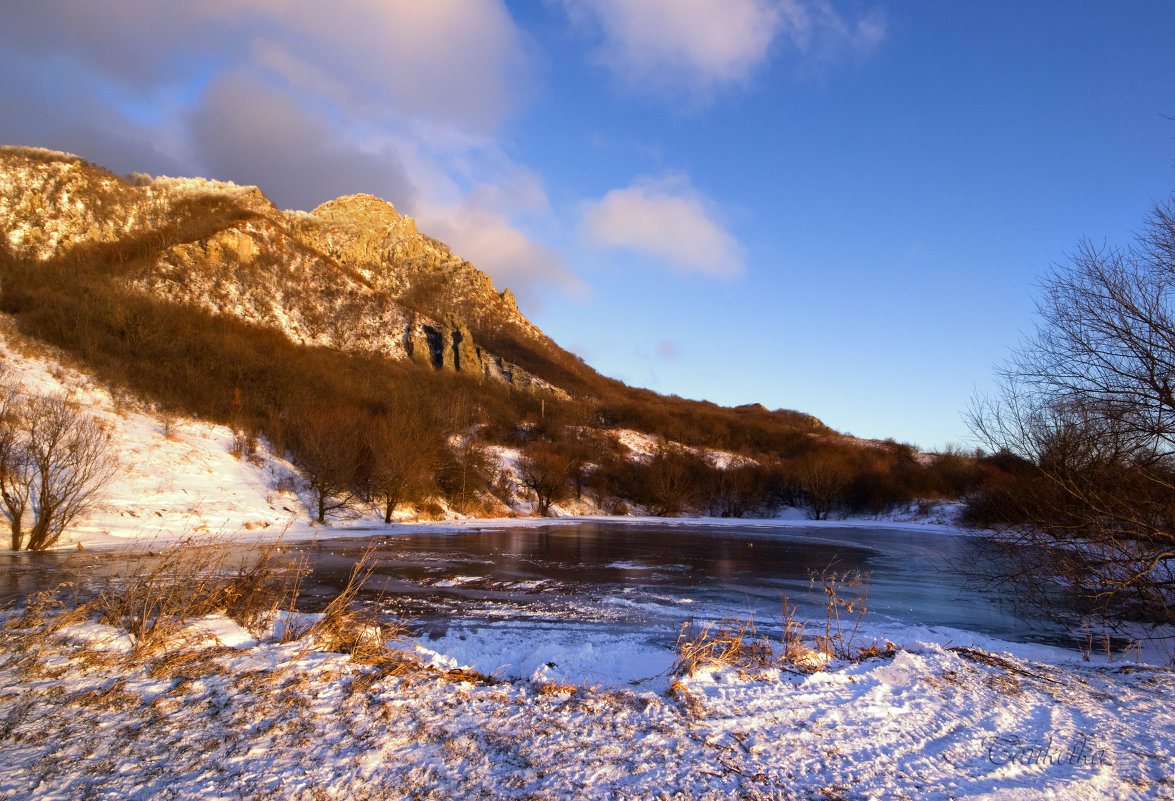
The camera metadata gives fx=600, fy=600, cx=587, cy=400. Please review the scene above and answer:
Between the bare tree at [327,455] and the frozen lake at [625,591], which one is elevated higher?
the bare tree at [327,455]

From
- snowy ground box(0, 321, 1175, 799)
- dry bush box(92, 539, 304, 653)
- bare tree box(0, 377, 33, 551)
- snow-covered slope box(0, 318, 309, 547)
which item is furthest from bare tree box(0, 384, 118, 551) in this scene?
snowy ground box(0, 321, 1175, 799)

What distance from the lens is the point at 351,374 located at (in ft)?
192

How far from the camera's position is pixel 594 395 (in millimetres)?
92750

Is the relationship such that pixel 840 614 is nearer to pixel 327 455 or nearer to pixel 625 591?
pixel 625 591

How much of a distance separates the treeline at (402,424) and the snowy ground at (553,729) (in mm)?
30608

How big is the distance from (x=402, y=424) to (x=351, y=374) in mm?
20117

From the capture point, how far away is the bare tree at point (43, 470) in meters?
18.6

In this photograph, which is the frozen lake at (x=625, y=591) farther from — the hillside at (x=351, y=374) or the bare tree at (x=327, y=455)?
the hillside at (x=351, y=374)

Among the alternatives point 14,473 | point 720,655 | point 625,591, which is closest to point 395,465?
point 14,473

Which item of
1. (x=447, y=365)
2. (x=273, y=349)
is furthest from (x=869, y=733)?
(x=447, y=365)

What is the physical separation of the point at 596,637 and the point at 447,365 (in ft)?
242

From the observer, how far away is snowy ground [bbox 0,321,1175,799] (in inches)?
128

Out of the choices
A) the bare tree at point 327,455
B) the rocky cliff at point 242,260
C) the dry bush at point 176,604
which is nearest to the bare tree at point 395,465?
the bare tree at point 327,455

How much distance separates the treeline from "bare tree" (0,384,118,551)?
13.2 meters
